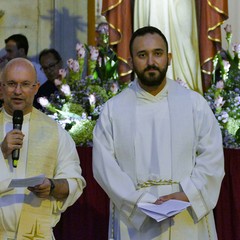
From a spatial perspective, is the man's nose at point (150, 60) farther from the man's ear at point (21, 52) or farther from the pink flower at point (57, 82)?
the man's ear at point (21, 52)

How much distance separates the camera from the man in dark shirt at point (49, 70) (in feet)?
31.5

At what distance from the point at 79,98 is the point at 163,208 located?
107 inches

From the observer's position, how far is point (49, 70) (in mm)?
9781

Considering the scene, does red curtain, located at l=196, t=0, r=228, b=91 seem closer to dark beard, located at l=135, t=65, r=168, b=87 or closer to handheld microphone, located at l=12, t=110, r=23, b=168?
dark beard, located at l=135, t=65, r=168, b=87

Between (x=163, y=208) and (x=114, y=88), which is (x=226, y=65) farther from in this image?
(x=163, y=208)

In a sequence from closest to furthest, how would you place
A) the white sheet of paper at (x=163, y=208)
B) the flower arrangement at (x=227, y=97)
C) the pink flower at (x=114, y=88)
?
the white sheet of paper at (x=163, y=208)
the flower arrangement at (x=227, y=97)
the pink flower at (x=114, y=88)

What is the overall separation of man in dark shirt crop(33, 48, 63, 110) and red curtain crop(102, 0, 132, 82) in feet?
1.81

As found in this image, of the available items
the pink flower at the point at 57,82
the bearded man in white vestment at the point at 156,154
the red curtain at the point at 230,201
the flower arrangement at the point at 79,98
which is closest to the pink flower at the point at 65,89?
the flower arrangement at the point at 79,98

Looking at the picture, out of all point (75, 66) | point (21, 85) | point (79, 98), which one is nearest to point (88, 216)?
point (79, 98)

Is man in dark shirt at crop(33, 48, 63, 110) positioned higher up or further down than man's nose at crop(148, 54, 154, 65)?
higher up

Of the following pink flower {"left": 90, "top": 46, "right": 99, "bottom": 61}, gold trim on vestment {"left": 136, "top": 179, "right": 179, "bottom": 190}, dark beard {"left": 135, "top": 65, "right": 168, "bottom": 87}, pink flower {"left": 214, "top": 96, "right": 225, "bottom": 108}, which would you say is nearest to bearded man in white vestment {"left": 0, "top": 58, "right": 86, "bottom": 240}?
gold trim on vestment {"left": 136, "top": 179, "right": 179, "bottom": 190}

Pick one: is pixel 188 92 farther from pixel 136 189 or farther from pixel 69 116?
pixel 69 116

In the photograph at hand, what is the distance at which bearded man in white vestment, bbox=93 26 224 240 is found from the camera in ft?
21.2

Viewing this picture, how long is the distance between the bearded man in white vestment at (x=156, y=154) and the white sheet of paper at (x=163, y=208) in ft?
0.25
